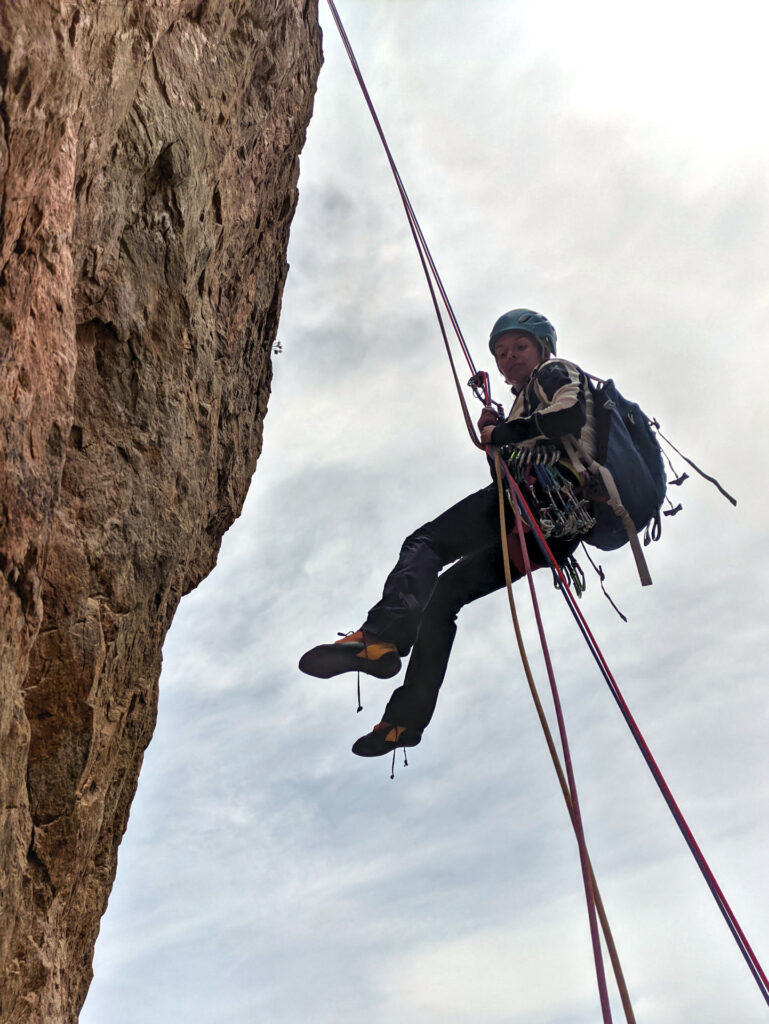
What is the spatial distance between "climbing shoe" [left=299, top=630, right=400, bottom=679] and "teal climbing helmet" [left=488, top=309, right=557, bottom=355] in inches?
85.6

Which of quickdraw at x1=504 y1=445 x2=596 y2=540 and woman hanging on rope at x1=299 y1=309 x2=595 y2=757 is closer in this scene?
woman hanging on rope at x1=299 y1=309 x2=595 y2=757

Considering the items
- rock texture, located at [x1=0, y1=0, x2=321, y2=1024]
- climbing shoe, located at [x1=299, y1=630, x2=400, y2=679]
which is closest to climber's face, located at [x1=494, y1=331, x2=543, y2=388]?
rock texture, located at [x1=0, y1=0, x2=321, y2=1024]

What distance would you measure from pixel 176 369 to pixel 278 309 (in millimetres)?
1588

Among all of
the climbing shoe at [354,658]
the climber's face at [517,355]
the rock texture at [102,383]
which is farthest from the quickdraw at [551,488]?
the rock texture at [102,383]

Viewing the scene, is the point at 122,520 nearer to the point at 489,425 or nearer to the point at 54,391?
the point at 54,391

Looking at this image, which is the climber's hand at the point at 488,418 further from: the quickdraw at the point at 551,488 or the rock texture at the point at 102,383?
the rock texture at the point at 102,383

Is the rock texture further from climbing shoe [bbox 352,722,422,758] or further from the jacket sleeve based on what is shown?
the jacket sleeve

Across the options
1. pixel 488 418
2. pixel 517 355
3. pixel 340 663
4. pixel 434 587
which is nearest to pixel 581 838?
pixel 340 663

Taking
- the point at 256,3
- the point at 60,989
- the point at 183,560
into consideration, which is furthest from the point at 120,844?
the point at 256,3

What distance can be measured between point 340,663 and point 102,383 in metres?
1.55

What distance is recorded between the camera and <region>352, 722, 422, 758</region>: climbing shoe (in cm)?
459

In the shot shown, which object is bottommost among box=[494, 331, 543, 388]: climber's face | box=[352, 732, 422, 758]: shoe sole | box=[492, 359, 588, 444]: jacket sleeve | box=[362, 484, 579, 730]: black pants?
box=[352, 732, 422, 758]: shoe sole

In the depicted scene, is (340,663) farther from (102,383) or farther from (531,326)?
(531,326)

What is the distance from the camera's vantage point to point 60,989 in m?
3.55
